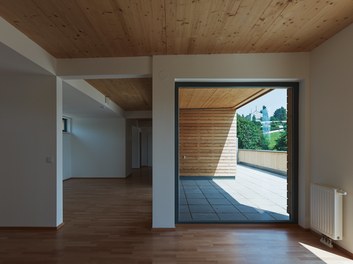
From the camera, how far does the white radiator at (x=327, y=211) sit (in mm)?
2838

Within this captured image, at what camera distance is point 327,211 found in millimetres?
2965

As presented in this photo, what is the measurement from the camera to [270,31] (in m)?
2.88

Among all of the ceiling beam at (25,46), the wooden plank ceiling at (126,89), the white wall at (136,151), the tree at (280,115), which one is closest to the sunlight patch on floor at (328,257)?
the tree at (280,115)

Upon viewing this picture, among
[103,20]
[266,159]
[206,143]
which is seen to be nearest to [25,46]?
[103,20]

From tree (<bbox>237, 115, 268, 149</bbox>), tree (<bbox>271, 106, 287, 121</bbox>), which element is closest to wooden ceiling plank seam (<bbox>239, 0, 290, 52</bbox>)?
tree (<bbox>271, 106, 287, 121</bbox>)

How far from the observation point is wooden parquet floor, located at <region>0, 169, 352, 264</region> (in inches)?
109

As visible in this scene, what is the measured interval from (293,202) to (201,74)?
2.46m

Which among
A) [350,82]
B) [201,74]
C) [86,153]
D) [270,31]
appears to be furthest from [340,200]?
[86,153]

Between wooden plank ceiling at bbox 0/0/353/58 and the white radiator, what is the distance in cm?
195

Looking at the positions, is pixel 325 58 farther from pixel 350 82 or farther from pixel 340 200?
pixel 340 200

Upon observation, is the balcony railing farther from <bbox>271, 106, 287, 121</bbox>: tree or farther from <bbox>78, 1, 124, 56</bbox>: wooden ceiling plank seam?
<bbox>78, 1, 124, 56</bbox>: wooden ceiling plank seam

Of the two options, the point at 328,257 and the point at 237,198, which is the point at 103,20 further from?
the point at 237,198

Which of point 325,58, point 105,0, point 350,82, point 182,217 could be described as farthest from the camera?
point 182,217

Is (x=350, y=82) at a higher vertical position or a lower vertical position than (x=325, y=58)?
lower
